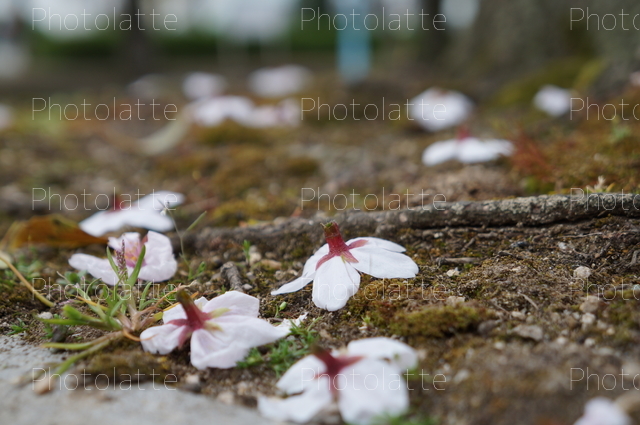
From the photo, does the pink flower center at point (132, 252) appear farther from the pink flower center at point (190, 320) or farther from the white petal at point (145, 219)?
the pink flower center at point (190, 320)

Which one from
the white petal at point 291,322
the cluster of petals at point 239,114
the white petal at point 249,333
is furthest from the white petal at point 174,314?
the cluster of petals at point 239,114

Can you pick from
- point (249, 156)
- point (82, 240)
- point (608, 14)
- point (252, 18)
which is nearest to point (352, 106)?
point (249, 156)

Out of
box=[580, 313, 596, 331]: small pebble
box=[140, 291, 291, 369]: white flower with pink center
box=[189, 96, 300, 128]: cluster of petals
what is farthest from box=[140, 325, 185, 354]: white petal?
box=[189, 96, 300, 128]: cluster of petals

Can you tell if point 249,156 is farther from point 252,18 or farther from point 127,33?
point 252,18

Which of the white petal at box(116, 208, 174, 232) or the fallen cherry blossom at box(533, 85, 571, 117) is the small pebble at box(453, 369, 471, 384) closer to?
the white petal at box(116, 208, 174, 232)

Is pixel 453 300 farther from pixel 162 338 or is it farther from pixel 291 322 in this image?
pixel 162 338

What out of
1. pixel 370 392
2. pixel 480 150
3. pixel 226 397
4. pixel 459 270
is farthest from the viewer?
pixel 480 150

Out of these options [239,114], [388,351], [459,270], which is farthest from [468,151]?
[239,114]
